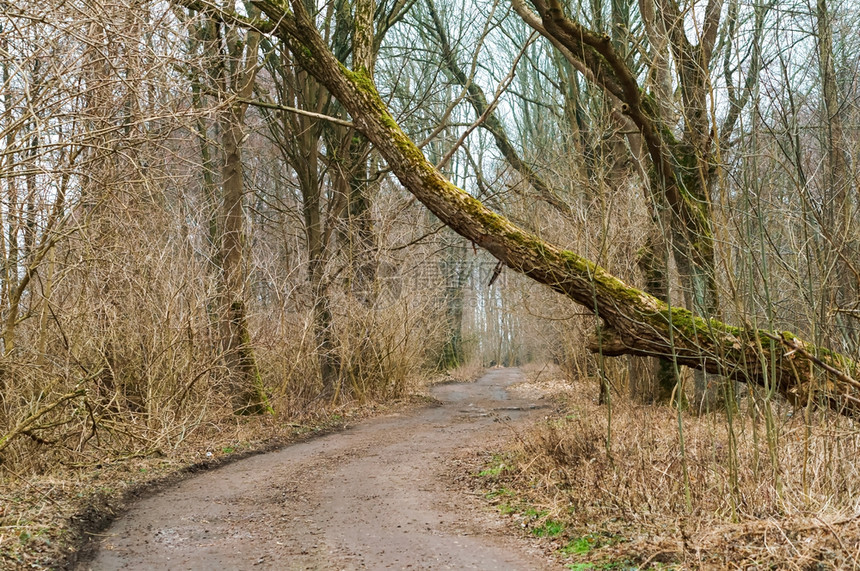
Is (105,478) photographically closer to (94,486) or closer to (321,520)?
(94,486)

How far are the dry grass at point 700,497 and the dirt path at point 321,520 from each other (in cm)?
51

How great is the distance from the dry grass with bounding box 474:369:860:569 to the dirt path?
506 millimetres

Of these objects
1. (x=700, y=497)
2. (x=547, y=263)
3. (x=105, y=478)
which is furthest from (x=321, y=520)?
(x=547, y=263)

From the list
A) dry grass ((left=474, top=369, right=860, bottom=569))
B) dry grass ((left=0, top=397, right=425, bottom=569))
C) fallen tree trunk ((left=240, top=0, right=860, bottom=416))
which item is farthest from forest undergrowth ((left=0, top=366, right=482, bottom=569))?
fallen tree trunk ((left=240, top=0, right=860, bottom=416))

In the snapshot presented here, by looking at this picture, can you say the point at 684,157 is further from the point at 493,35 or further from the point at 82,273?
the point at 493,35

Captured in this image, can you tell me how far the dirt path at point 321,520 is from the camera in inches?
212

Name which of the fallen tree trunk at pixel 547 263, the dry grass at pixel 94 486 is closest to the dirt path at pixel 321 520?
the dry grass at pixel 94 486

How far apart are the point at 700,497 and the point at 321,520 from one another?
326 cm

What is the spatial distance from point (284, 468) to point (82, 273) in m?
3.59

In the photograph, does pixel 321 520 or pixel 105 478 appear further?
pixel 105 478

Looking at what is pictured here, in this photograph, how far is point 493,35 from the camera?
22.6m

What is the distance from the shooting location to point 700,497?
5516 mm

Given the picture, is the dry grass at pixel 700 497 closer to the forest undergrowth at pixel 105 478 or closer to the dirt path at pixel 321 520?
the dirt path at pixel 321 520

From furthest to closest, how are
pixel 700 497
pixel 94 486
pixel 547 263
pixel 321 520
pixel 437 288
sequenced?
pixel 437 288 < pixel 547 263 < pixel 94 486 < pixel 321 520 < pixel 700 497
